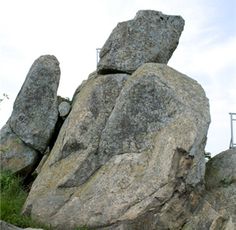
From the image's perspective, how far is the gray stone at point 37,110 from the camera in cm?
1805

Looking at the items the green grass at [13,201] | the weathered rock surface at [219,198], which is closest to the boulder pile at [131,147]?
the weathered rock surface at [219,198]

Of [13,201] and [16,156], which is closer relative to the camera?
[13,201]

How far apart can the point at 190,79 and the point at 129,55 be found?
7.05 ft

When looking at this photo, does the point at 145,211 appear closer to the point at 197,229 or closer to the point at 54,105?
the point at 197,229

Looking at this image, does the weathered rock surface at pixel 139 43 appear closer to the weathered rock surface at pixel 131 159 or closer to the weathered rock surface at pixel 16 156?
the weathered rock surface at pixel 131 159

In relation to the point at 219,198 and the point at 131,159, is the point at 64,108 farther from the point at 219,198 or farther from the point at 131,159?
the point at 219,198

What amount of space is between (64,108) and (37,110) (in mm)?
867

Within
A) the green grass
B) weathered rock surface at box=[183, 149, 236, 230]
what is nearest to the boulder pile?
weathered rock surface at box=[183, 149, 236, 230]

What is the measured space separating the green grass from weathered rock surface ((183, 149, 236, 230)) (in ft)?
12.9

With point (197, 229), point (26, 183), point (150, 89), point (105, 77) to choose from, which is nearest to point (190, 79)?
point (150, 89)

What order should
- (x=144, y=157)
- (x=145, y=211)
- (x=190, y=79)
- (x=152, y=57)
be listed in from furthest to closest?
(x=152, y=57) < (x=190, y=79) < (x=144, y=157) < (x=145, y=211)

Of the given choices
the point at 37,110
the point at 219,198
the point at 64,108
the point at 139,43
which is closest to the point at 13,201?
the point at 37,110

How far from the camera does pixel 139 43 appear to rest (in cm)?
1744

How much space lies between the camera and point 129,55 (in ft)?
56.7
